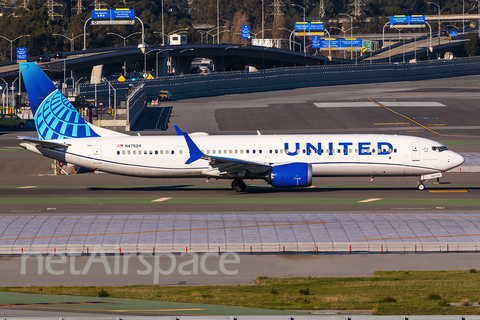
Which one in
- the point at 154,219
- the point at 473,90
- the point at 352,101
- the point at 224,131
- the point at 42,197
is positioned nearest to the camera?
the point at 154,219

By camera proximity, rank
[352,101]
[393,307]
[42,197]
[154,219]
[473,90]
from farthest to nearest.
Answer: [473,90], [352,101], [42,197], [154,219], [393,307]

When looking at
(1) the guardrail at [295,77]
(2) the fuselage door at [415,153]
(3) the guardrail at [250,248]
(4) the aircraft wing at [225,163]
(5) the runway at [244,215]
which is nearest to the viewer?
(5) the runway at [244,215]

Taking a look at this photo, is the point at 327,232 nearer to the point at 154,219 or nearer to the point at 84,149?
the point at 154,219

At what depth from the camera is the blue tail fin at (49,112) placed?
4712cm

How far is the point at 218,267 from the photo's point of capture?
28719mm

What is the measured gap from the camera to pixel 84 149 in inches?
1813

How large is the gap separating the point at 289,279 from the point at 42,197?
24580 mm

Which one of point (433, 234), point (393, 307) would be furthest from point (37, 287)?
point (433, 234)

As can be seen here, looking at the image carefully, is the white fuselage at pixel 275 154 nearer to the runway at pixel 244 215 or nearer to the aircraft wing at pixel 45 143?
the aircraft wing at pixel 45 143

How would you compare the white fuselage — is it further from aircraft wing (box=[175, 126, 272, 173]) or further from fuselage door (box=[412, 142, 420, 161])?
aircraft wing (box=[175, 126, 272, 173])

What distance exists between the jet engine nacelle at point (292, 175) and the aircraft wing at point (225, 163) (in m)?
0.91

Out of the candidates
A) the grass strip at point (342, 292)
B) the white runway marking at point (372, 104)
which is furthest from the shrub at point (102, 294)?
the white runway marking at point (372, 104)

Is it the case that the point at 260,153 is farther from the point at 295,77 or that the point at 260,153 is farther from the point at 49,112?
the point at 295,77

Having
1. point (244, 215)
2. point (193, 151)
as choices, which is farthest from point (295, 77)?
point (244, 215)
